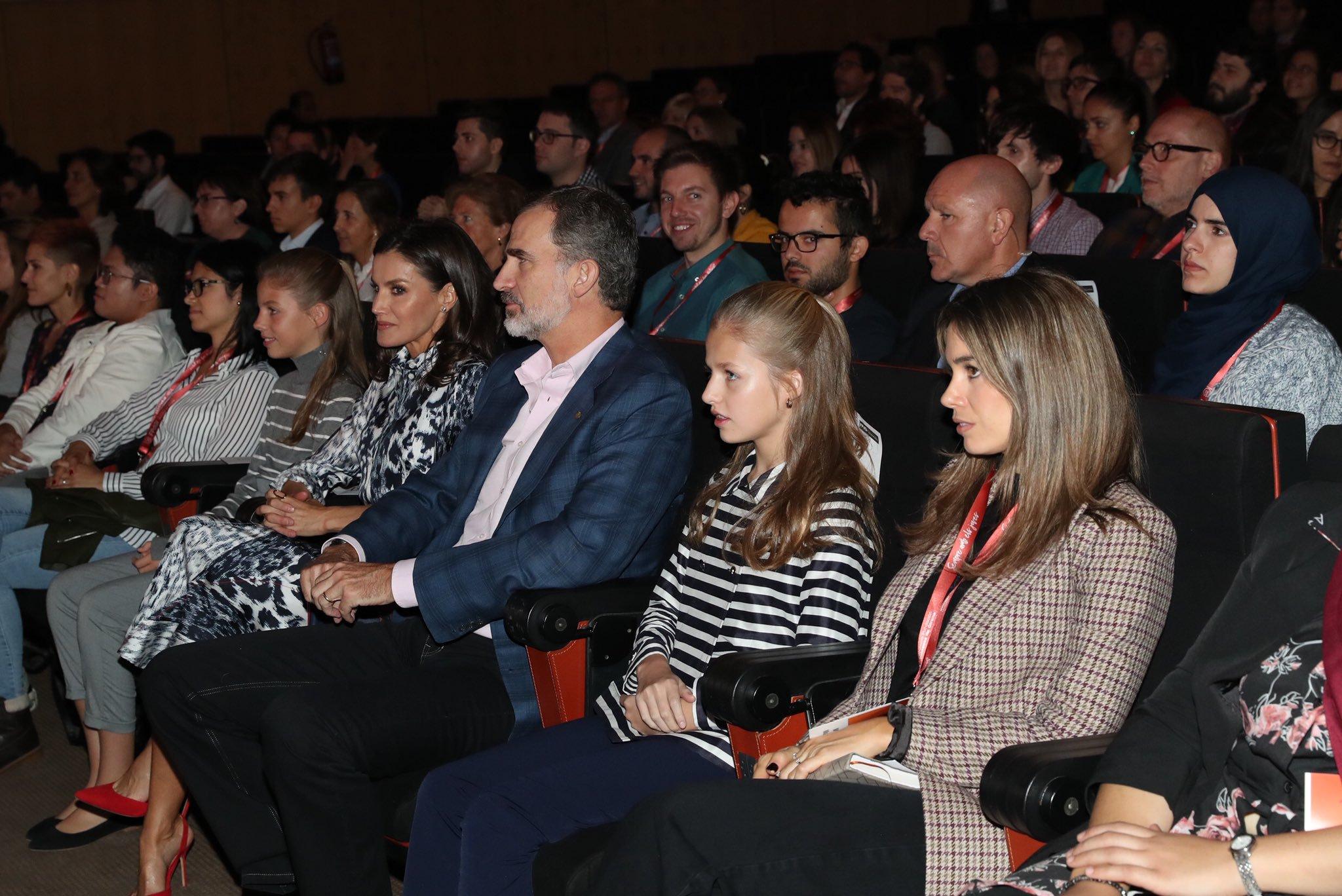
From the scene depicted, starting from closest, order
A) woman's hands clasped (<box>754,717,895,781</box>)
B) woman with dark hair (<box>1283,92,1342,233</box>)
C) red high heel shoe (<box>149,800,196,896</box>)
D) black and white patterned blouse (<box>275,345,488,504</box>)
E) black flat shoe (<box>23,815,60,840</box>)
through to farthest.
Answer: woman's hands clasped (<box>754,717,895,781</box>) → red high heel shoe (<box>149,800,196,896</box>) → black and white patterned blouse (<box>275,345,488,504</box>) → black flat shoe (<box>23,815,60,840</box>) → woman with dark hair (<box>1283,92,1342,233</box>)

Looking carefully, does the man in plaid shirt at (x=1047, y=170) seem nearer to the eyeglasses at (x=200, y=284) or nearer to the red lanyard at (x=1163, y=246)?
the red lanyard at (x=1163, y=246)

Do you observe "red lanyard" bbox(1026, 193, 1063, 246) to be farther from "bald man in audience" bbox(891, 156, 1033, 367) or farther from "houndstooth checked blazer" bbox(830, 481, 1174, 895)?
"houndstooth checked blazer" bbox(830, 481, 1174, 895)

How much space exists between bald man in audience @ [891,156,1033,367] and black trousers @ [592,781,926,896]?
153cm

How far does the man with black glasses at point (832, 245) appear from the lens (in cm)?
307

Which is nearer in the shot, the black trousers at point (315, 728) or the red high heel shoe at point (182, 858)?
the black trousers at point (315, 728)

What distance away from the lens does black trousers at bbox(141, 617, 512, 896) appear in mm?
1991

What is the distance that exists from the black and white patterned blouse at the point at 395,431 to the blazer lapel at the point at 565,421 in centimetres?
35

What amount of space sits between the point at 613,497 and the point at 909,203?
7.29 feet

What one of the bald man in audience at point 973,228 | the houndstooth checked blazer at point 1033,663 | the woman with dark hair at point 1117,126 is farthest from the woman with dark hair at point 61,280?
the woman with dark hair at point 1117,126

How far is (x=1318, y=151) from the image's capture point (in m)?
3.84

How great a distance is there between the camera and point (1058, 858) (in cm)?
134

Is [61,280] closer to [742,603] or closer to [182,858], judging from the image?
[182,858]

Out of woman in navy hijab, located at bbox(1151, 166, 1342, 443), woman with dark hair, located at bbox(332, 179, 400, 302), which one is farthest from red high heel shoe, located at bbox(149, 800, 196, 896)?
woman with dark hair, located at bbox(332, 179, 400, 302)

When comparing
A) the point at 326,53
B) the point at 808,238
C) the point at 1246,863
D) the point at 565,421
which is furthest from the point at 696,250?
the point at 326,53
